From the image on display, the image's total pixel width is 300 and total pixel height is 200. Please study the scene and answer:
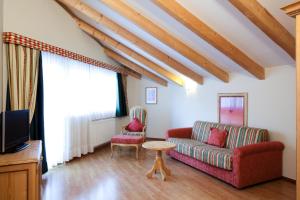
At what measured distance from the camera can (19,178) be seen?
6.75 feet

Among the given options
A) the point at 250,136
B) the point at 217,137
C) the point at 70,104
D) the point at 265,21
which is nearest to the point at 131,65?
the point at 70,104

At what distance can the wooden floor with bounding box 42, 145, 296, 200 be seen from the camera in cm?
292

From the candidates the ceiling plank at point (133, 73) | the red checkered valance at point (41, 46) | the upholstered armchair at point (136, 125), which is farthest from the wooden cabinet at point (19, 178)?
the ceiling plank at point (133, 73)

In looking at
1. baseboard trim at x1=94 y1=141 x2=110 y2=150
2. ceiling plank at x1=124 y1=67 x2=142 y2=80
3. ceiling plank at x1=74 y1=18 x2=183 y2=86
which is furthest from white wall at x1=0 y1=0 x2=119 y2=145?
ceiling plank at x1=124 y1=67 x2=142 y2=80

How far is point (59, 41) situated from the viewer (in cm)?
412

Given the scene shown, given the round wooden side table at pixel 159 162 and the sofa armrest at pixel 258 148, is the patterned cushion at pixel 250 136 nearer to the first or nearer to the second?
the sofa armrest at pixel 258 148

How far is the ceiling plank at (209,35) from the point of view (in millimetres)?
2709

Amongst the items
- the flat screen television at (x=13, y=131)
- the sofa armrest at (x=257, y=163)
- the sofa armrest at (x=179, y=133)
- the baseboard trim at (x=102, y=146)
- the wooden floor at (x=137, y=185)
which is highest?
the flat screen television at (x=13, y=131)

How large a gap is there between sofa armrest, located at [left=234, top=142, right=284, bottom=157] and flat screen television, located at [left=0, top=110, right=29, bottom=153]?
9.03 ft

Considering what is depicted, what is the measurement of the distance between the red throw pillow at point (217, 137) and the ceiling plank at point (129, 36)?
1439mm

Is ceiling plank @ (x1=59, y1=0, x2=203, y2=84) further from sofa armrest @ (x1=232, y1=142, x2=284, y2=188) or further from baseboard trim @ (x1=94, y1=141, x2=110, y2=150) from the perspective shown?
baseboard trim @ (x1=94, y1=141, x2=110, y2=150)

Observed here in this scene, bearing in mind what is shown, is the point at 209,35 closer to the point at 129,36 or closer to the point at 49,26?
the point at 129,36

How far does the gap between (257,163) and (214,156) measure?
599 millimetres

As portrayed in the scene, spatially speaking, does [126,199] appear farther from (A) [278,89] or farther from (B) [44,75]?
(A) [278,89]
